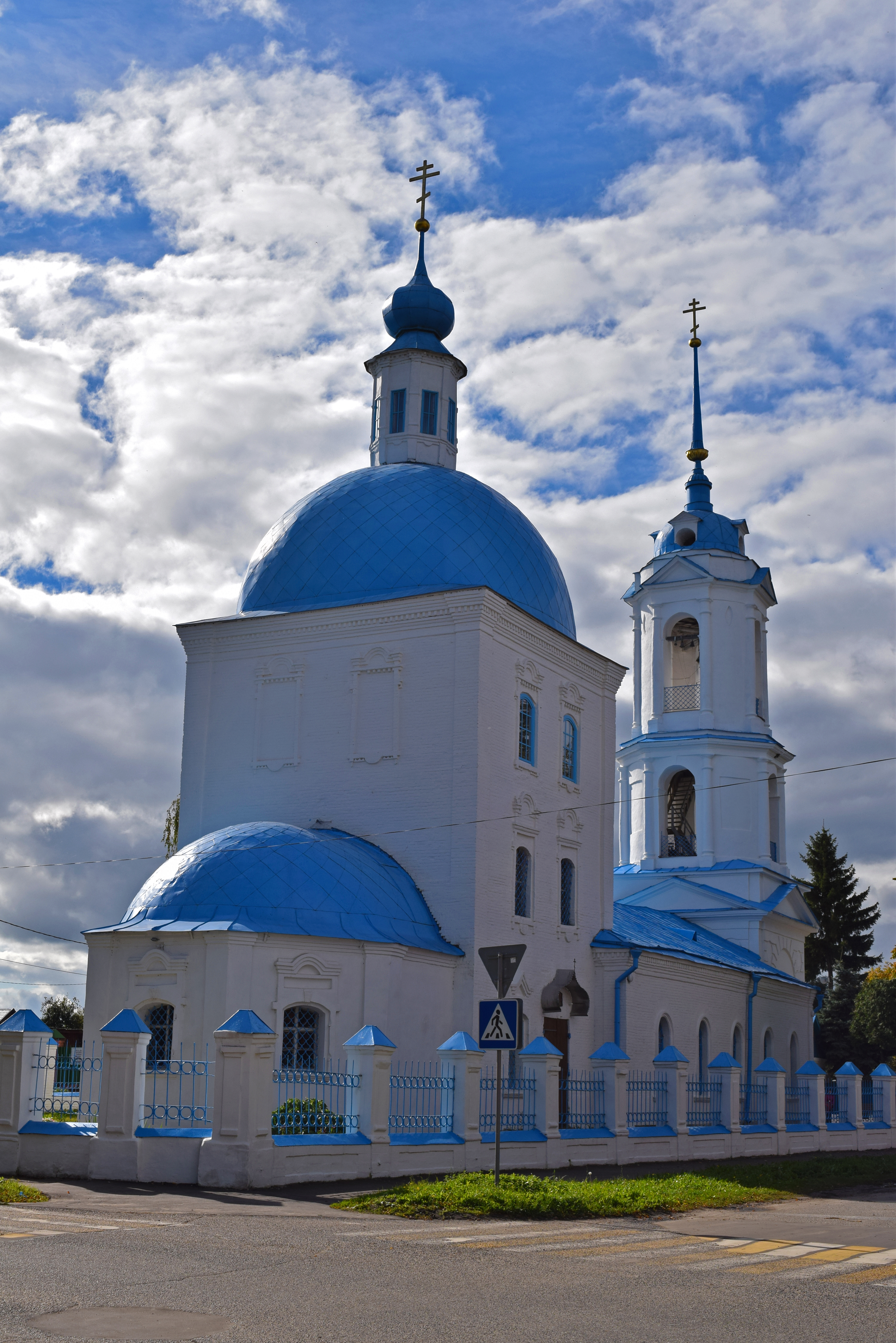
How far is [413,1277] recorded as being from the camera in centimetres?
721

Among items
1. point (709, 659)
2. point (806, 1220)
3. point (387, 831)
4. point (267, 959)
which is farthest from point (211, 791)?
point (709, 659)

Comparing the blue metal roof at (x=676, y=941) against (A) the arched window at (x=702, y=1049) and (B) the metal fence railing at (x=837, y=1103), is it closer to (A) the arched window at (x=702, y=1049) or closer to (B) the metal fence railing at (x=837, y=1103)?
(A) the arched window at (x=702, y=1049)

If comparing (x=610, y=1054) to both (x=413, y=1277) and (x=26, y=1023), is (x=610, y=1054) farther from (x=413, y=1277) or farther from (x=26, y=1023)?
(x=413, y=1277)

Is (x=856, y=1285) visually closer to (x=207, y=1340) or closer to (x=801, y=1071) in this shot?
(x=207, y=1340)

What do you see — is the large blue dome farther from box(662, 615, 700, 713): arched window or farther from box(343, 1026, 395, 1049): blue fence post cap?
box(662, 615, 700, 713): arched window

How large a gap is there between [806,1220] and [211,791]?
41.1 ft

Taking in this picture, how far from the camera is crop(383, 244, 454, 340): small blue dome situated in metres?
25.1

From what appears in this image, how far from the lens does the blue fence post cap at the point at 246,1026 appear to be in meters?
11.8

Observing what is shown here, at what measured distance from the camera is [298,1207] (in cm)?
1042

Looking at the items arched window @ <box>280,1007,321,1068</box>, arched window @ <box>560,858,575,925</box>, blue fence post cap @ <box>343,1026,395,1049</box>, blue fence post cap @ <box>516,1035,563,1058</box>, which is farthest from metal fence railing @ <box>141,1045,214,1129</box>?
arched window @ <box>560,858,575,925</box>

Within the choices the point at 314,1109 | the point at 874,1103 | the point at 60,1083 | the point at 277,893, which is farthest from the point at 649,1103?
the point at 60,1083

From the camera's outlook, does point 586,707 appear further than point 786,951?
No

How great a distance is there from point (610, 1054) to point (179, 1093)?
5861 millimetres

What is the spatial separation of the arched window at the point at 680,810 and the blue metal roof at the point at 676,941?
6.74 feet
